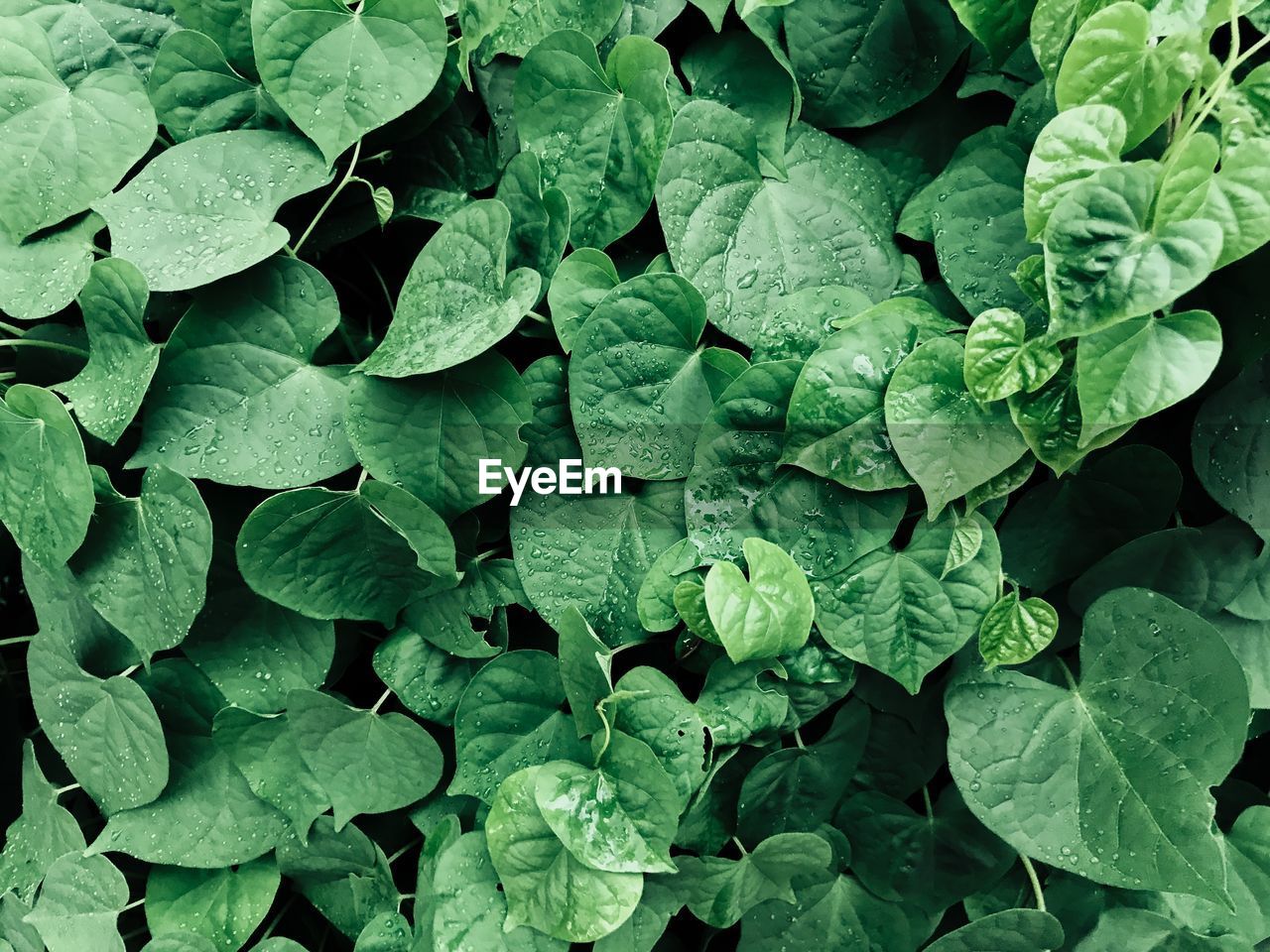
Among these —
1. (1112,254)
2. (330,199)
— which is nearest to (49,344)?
(330,199)

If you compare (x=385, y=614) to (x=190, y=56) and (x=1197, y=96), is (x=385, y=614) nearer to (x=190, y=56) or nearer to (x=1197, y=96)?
(x=190, y=56)

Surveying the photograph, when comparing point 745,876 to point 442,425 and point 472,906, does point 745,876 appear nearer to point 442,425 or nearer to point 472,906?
point 472,906

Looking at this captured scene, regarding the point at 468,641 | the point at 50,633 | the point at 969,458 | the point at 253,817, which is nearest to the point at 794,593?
the point at 969,458

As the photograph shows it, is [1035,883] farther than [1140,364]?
Yes

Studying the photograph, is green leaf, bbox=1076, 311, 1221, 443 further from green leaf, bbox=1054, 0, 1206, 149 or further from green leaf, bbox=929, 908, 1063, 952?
green leaf, bbox=929, 908, 1063, 952

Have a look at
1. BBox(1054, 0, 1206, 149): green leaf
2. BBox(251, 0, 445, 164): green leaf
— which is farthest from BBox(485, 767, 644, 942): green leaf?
BBox(1054, 0, 1206, 149): green leaf

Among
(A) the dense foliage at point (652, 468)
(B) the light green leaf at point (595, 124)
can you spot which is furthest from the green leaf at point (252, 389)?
(B) the light green leaf at point (595, 124)
